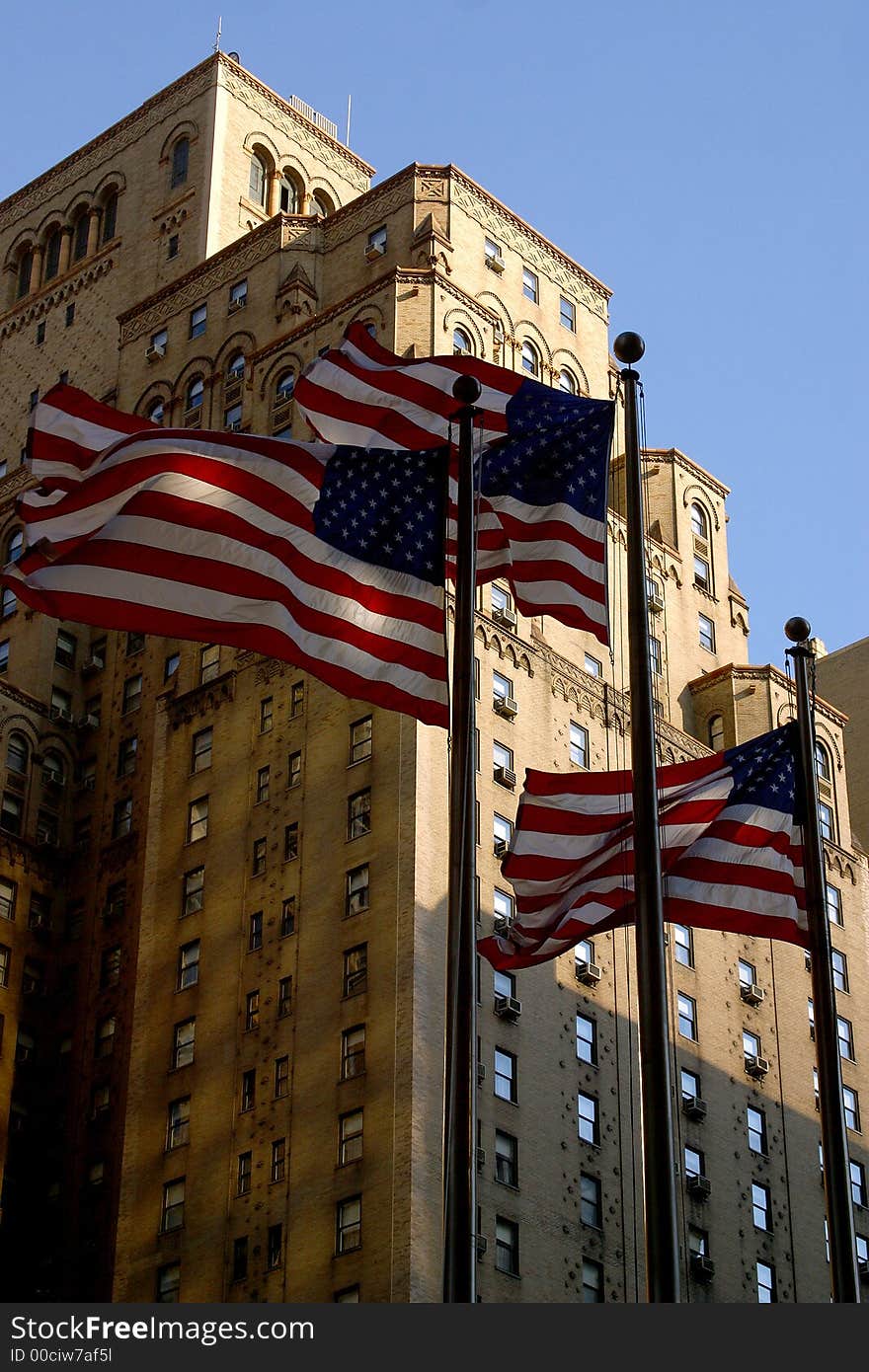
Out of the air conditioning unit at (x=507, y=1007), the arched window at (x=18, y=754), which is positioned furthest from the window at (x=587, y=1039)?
the arched window at (x=18, y=754)

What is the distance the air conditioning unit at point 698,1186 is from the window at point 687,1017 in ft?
16.8

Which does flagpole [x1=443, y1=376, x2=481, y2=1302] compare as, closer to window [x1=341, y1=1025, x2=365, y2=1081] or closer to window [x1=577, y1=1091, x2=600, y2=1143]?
window [x1=341, y1=1025, x2=365, y2=1081]

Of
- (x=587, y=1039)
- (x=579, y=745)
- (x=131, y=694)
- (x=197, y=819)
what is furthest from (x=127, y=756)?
(x=587, y=1039)

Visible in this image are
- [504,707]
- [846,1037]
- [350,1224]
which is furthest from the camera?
[846,1037]

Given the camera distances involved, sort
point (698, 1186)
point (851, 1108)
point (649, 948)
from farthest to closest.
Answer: point (851, 1108)
point (698, 1186)
point (649, 948)

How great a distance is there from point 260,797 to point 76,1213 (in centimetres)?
1454

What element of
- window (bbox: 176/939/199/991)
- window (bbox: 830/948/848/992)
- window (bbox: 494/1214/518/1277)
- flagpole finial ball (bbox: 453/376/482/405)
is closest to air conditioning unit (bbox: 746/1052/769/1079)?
window (bbox: 830/948/848/992)

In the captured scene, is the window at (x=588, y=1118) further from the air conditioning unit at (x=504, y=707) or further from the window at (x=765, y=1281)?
the air conditioning unit at (x=504, y=707)

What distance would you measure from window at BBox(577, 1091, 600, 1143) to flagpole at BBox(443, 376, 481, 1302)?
41632 mm

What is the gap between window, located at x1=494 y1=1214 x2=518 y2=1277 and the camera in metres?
61.7

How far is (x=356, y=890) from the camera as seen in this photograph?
67250 millimetres

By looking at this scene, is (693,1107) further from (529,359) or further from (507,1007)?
(529,359)

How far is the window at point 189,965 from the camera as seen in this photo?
7119cm

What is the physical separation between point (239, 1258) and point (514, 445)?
37859 mm
